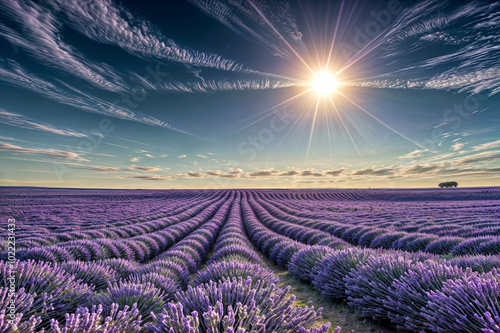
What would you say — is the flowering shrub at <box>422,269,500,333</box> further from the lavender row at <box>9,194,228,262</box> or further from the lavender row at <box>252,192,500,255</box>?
the lavender row at <box>9,194,228,262</box>

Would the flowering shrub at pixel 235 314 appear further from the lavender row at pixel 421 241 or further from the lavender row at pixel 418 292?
the lavender row at pixel 421 241

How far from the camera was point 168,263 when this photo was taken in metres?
4.86

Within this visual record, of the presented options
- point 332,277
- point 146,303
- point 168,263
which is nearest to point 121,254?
point 168,263

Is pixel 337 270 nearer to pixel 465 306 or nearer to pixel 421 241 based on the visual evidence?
pixel 465 306

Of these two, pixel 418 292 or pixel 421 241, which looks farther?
pixel 421 241

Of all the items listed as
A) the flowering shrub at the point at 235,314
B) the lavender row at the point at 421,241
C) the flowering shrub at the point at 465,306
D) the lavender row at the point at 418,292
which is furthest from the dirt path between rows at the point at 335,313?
the lavender row at the point at 421,241

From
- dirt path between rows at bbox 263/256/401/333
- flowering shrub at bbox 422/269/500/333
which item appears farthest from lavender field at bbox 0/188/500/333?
dirt path between rows at bbox 263/256/401/333

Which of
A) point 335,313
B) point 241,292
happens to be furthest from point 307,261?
point 241,292

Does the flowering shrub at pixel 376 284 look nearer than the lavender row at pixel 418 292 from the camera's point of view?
No

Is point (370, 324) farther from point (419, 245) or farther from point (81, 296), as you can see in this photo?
point (419, 245)

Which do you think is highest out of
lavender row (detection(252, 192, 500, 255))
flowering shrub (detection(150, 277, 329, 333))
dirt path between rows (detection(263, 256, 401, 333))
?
flowering shrub (detection(150, 277, 329, 333))

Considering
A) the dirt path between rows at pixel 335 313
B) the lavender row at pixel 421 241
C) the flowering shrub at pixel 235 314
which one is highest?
the flowering shrub at pixel 235 314

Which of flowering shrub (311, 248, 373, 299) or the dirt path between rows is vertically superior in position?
flowering shrub (311, 248, 373, 299)

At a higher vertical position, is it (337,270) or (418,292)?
(418,292)
